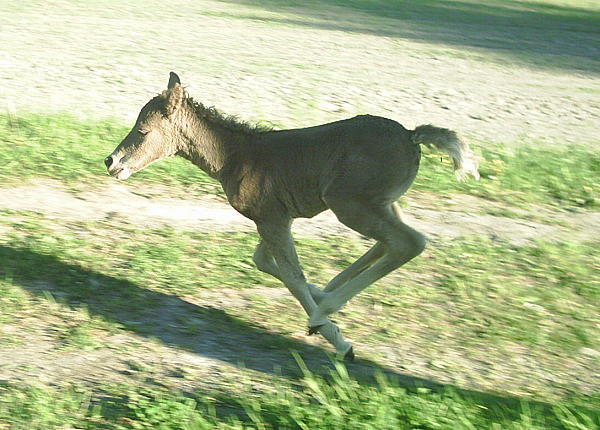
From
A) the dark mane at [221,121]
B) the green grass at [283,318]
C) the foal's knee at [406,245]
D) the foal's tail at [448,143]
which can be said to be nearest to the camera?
the green grass at [283,318]

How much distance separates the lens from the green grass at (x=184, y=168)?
8.73m

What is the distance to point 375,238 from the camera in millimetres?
5621

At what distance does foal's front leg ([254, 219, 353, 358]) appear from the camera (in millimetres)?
5734

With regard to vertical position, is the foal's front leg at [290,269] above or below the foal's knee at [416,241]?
below

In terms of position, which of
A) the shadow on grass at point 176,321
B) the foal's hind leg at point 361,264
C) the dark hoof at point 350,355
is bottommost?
the shadow on grass at point 176,321

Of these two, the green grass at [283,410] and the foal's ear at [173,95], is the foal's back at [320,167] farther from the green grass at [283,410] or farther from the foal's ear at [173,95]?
the green grass at [283,410]

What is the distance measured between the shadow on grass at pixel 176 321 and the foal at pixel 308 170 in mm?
266

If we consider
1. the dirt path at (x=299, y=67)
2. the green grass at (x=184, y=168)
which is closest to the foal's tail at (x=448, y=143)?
the green grass at (x=184, y=168)

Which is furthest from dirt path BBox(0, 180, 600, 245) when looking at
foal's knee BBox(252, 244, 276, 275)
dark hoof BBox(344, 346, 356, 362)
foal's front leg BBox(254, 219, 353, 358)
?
dark hoof BBox(344, 346, 356, 362)

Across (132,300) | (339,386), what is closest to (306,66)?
(132,300)

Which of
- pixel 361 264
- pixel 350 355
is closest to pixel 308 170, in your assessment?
pixel 361 264

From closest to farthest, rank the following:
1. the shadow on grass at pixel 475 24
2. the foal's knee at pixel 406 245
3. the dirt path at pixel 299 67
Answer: the foal's knee at pixel 406 245, the dirt path at pixel 299 67, the shadow on grass at pixel 475 24

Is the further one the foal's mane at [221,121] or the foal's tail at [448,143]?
the foal's mane at [221,121]

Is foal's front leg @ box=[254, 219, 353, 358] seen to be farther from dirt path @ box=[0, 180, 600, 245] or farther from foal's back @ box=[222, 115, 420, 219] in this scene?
dirt path @ box=[0, 180, 600, 245]
